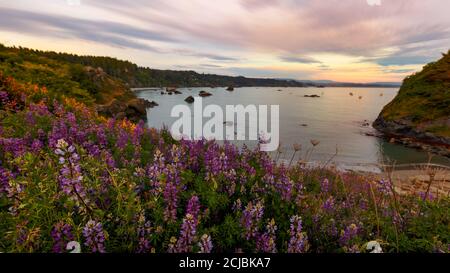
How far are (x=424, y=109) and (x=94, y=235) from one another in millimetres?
41645

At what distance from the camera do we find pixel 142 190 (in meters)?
3.14

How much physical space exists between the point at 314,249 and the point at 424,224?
1135 millimetres

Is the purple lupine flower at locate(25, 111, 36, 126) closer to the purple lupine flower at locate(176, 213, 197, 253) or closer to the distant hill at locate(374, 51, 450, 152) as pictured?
the purple lupine flower at locate(176, 213, 197, 253)

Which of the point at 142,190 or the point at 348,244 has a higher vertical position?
the point at 142,190

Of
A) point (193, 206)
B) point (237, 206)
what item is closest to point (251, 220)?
point (237, 206)

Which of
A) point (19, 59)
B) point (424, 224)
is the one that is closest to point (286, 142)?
point (19, 59)

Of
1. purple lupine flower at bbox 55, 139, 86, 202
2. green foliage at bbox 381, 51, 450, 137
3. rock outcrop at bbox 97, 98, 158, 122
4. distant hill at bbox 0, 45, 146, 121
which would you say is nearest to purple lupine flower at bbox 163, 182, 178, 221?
purple lupine flower at bbox 55, 139, 86, 202

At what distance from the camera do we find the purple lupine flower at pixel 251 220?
2.59 m

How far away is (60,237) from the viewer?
2133mm

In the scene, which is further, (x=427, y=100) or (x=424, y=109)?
(x=427, y=100)

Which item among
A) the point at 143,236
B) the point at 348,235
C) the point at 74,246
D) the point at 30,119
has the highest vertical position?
the point at 30,119

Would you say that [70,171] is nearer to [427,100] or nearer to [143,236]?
[143,236]

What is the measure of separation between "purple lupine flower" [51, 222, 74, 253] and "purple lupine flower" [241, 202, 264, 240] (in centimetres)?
135
